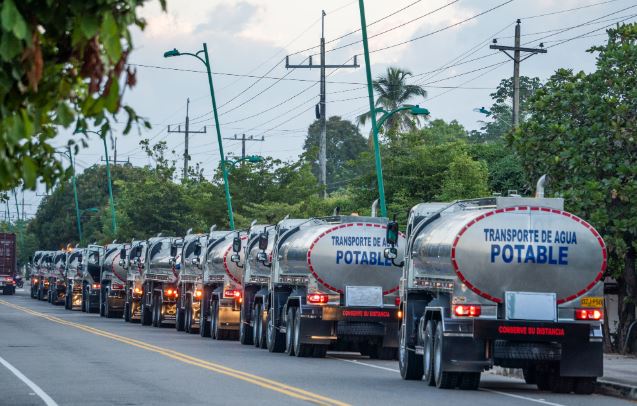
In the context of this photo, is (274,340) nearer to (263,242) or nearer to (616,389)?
(263,242)

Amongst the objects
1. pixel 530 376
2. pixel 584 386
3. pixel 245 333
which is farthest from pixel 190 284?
pixel 584 386

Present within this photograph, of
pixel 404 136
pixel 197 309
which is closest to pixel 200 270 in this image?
pixel 197 309

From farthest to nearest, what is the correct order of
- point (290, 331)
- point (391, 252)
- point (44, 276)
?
point (44, 276), point (290, 331), point (391, 252)

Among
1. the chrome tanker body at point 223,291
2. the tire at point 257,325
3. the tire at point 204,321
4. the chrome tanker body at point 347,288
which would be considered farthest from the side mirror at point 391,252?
the tire at point 204,321

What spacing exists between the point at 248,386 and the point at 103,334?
64.0ft

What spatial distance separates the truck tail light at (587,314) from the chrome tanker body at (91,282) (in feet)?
146

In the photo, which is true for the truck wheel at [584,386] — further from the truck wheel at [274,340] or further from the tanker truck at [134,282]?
the tanker truck at [134,282]

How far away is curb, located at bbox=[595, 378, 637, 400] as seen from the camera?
21.3m

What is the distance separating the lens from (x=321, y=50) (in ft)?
204

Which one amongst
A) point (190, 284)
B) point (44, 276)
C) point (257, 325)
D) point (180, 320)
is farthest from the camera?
point (44, 276)

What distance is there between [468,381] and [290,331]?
9.82 m

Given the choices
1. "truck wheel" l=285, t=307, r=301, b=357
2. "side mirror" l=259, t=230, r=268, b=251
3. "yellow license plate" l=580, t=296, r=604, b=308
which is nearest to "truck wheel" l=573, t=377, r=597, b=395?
"yellow license plate" l=580, t=296, r=604, b=308

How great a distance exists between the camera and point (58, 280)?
77125 millimetres

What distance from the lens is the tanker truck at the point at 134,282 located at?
53594mm
